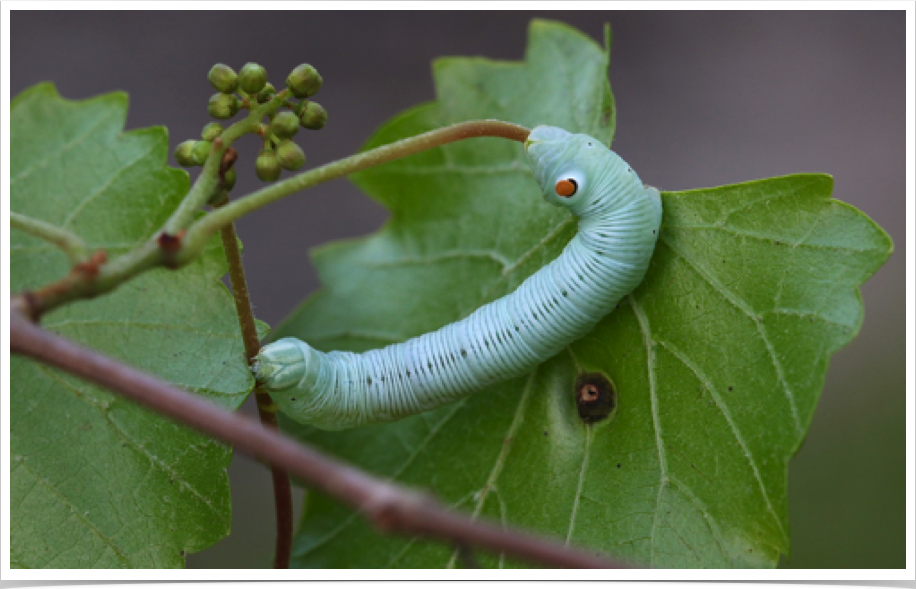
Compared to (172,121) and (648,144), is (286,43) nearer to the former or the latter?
(172,121)

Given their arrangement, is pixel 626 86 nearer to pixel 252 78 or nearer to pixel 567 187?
pixel 567 187

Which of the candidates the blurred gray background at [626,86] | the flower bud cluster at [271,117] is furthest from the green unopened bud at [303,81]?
the blurred gray background at [626,86]

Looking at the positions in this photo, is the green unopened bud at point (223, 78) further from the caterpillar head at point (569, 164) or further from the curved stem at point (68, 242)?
the caterpillar head at point (569, 164)

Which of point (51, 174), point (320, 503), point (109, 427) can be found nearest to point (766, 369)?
point (320, 503)

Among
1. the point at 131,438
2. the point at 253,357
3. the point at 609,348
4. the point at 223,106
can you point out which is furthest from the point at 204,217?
the point at 609,348

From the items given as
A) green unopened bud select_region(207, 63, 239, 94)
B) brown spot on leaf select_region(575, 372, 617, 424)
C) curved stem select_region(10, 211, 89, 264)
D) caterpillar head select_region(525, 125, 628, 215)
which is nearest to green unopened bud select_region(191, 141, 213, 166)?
green unopened bud select_region(207, 63, 239, 94)

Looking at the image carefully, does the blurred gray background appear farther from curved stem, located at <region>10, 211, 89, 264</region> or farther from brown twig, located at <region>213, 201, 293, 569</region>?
curved stem, located at <region>10, 211, 89, 264</region>
